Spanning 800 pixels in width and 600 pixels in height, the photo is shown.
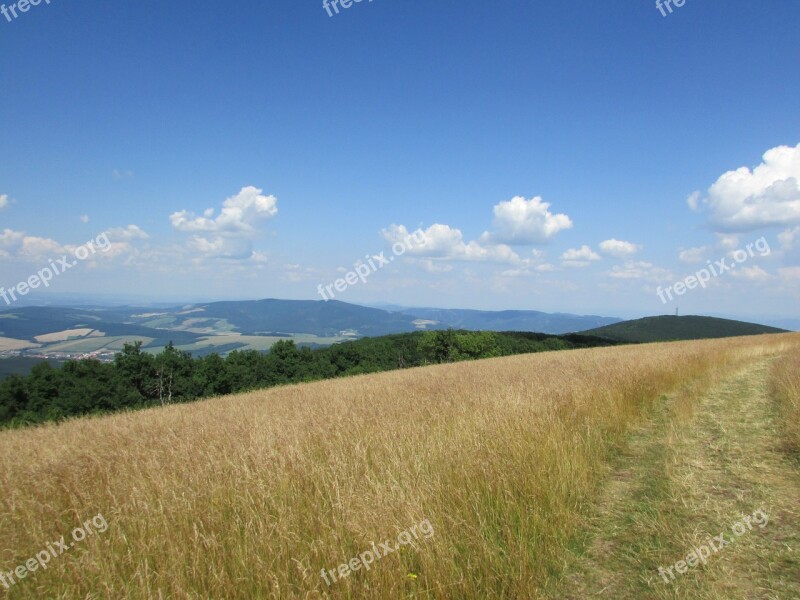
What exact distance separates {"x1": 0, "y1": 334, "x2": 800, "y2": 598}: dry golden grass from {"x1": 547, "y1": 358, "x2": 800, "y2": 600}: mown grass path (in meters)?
0.30

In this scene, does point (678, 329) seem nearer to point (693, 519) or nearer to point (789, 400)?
point (789, 400)

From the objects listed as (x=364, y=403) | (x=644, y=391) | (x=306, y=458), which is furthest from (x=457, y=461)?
(x=644, y=391)

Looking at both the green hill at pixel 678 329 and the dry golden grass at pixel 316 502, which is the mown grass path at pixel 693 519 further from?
the green hill at pixel 678 329

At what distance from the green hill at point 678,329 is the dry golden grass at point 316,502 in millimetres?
128013

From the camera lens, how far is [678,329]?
436 feet

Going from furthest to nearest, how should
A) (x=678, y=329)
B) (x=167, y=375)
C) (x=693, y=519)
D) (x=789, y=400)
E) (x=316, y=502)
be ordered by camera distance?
(x=678, y=329) → (x=167, y=375) → (x=789, y=400) → (x=693, y=519) → (x=316, y=502)

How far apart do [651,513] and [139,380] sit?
43495 mm

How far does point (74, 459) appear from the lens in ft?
17.8

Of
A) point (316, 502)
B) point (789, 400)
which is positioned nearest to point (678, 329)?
point (789, 400)

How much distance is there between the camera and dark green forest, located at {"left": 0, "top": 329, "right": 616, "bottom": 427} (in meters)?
27.6

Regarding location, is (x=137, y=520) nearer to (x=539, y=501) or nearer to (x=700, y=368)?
(x=539, y=501)

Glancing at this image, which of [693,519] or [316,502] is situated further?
[693,519]

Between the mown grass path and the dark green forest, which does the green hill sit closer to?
the dark green forest

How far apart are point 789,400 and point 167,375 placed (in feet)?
143
